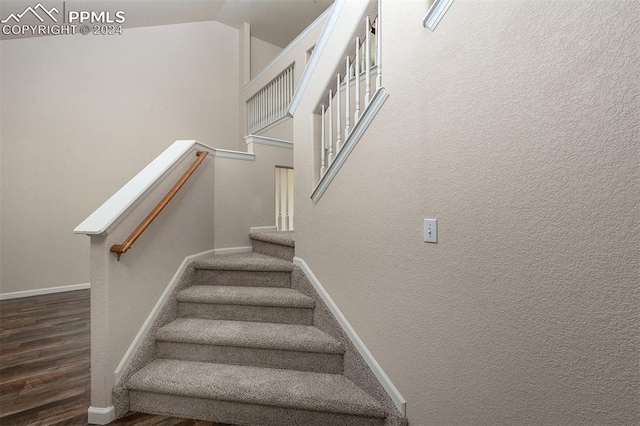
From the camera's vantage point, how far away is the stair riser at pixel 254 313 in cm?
191

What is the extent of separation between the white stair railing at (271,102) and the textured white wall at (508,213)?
3.46 m

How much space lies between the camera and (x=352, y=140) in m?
1.60

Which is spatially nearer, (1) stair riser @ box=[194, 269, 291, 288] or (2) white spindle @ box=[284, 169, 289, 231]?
(1) stair riser @ box=[194, 269, 291, 288]

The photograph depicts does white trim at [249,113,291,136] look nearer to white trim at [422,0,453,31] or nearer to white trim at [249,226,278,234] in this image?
white trim at [249,226,278,234]

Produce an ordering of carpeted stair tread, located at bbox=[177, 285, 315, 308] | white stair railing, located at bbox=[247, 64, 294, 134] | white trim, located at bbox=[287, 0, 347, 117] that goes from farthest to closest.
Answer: white stair railing, located at bbox=[247, 64, 294, 134] → carpeted stair tread, located at bbox=[177, 285, 315, 308] → white trim, located at bbox=[287, 0, 347, 117]

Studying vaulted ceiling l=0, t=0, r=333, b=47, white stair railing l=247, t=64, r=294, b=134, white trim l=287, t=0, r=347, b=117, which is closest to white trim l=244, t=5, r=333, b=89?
white stair railing l=247, t=64, r=294, b=134

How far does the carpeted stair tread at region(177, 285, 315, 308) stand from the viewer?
1.90m

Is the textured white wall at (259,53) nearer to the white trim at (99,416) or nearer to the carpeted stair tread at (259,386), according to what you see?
the carpeted stair tread at (259,386)

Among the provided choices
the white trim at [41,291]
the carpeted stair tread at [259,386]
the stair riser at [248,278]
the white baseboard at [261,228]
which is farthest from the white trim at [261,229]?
the white trim at [41,291]

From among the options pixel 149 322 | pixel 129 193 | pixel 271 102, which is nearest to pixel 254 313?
pixel 149 322

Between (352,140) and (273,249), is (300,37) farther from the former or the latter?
(352,140)

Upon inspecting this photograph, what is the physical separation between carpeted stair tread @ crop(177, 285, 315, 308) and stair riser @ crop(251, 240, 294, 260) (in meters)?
0.34

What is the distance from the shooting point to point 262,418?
1436 millimetres

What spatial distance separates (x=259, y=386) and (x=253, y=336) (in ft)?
0.91
